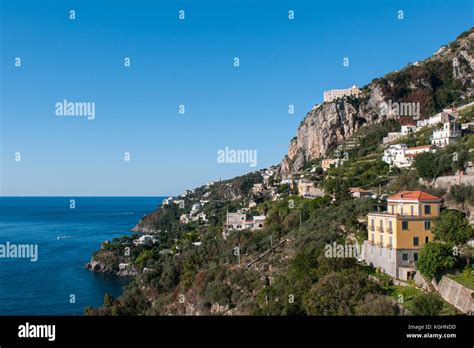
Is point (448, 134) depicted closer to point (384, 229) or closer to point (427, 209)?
point (427, 209)

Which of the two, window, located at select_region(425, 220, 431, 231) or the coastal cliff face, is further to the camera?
the coastal cliff face

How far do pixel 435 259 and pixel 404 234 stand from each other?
1934mm

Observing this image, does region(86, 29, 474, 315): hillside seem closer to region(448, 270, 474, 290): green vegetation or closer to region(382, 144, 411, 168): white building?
region(448, 270, 474, 290): green vegetation

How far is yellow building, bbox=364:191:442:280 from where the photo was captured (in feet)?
46.1

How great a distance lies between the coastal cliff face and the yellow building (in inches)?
1570

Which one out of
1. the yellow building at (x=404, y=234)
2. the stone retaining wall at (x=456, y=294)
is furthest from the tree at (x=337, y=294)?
the yellow building at (x=404, y=234)

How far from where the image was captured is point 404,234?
1416cm

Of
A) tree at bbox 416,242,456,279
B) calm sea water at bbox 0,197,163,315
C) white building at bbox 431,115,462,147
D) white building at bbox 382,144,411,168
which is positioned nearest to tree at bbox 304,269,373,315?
tree at bbox 416,242,456,279

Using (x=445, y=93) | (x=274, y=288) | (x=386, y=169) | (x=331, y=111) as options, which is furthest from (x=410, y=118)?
(x=274, y=288)

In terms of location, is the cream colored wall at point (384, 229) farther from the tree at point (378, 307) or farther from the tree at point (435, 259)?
the tree at point (378, 307)

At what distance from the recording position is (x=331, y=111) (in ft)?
191

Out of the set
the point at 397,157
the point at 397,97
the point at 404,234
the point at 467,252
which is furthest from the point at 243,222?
the point at 397,97
